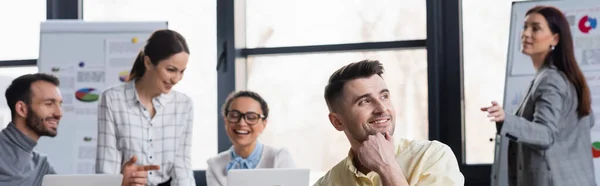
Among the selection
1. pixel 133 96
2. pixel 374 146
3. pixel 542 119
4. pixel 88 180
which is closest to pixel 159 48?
pixel 133 96

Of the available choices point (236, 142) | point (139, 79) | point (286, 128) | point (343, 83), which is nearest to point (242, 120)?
point (236, 142)

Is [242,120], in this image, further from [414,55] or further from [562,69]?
[562,69]

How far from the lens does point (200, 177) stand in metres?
5.71

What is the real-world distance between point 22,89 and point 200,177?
1372mm

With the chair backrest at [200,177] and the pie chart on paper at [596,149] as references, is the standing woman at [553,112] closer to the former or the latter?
the pie chart on paper at [596,149]

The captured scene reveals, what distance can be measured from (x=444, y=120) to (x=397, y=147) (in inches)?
113

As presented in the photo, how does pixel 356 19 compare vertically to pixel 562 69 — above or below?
above

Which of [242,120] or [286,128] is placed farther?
[286,128]

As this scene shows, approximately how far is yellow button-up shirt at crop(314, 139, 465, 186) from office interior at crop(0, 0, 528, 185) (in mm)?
2647

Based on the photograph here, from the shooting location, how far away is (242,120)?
4.63 m

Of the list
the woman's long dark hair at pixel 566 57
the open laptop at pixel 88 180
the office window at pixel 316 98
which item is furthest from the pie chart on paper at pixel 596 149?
the open laptop at pixel 88 180

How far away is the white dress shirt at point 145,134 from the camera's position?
4547 millimetres

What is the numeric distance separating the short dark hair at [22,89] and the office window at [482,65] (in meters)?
2.42

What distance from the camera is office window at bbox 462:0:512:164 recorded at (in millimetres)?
5078
